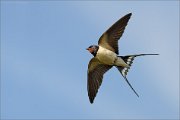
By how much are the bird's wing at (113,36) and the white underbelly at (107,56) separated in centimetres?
14

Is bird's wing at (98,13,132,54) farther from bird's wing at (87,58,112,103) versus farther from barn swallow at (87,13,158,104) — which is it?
bird's wing at (87,58,112,103)

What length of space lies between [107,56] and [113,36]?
33 cm

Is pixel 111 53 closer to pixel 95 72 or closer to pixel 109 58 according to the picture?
pixel 109 58

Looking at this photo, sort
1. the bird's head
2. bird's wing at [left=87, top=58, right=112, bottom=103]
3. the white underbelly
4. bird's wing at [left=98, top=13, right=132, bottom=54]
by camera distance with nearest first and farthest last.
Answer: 1. bird's wing at [left=98, top=13, right=132, bottom=54]
2. the white underbelly
3. the bird's head
4. bird's wing at [left=87, top=58, right=112, bottom=103]

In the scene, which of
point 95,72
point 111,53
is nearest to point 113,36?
point 111,53

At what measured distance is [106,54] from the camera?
5.75 metres

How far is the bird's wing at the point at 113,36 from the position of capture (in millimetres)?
5621

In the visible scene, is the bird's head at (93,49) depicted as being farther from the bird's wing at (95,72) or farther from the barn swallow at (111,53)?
the bird's wing at (95,72)

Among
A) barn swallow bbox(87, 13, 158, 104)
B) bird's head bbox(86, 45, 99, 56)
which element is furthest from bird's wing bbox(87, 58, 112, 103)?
bird's head bbox(86, 45, 99, 56)

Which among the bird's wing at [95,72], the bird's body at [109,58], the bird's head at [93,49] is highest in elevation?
the bird's head at [93,49]

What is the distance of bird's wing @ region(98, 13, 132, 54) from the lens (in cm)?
562

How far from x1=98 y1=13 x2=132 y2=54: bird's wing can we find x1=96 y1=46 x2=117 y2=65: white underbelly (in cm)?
14

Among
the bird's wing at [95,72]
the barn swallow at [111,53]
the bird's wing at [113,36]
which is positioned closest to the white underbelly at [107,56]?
the barn swallow at [111,53]

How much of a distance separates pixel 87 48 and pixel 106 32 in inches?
15.3
